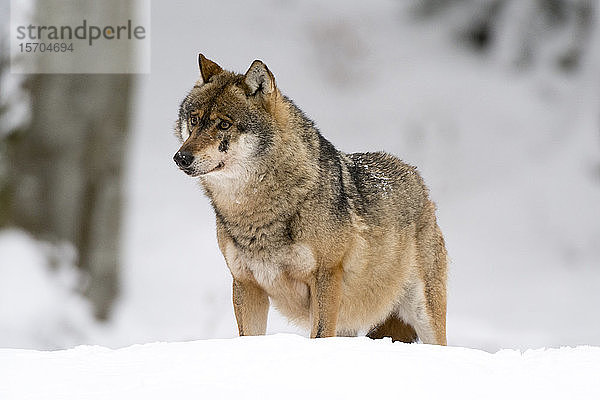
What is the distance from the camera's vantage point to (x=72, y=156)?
8.90 meters

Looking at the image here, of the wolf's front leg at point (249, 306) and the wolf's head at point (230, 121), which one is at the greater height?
the wolf's head at point (230, 121)

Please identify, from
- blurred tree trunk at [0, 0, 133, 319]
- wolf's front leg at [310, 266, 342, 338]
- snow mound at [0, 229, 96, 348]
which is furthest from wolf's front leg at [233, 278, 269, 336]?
blurred tree trunk at [0, 0, 133, 319]

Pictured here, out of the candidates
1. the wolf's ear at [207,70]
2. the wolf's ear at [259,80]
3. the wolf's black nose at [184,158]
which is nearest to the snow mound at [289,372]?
the wolf's black nose at [184,158]

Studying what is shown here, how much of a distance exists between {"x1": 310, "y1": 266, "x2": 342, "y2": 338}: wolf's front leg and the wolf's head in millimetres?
747

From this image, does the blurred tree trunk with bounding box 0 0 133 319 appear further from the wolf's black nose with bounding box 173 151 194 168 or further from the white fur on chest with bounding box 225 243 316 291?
the wolf's black nose with bounding box 173 151 194 168

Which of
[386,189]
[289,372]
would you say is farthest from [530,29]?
[289,372]

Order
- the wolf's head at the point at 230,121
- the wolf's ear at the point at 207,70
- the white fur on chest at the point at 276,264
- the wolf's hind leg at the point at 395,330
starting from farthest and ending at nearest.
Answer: the wolf's hind leg at the point at 395,330, the wolf's ear at the point at 207,70, the white fur on chest at the point at 276,264, the wolf's head at the point at 230,121

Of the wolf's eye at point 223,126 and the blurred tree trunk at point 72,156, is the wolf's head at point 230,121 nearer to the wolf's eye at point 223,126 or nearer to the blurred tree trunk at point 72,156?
the wolf's eye at point 223,126

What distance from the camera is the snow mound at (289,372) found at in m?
3.13

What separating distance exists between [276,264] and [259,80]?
3.51ft

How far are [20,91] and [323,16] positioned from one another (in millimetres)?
8782

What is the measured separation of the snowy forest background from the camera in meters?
8.98

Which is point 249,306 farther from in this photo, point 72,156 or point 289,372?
point 72,156

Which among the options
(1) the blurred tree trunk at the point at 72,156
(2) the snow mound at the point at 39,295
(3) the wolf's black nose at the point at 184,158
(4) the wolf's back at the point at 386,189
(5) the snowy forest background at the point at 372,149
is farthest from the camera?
(5) the snowy forest background at the point at 372,149
